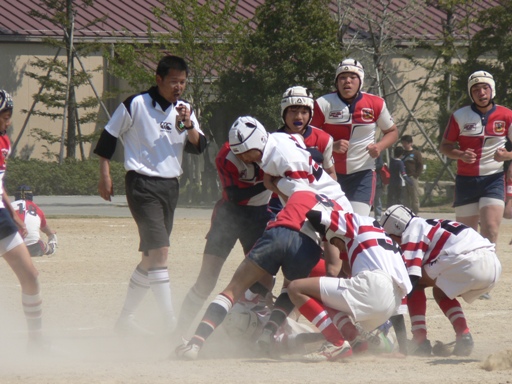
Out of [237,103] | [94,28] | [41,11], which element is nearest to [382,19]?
[237,103]

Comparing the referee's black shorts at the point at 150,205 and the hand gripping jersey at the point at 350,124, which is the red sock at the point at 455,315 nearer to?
the hand gripping jersey at the point at 350,124

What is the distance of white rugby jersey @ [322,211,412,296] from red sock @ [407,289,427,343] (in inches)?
25.7

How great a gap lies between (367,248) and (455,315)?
1110 mm

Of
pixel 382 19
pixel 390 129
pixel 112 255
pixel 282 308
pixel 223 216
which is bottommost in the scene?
pixel 112 255

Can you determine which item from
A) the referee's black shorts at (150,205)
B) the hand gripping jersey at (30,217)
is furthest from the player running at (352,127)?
the hand gripping jersey at (30,217)

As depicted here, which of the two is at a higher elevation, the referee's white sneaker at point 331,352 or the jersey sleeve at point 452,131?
the jersey sleeve at point 452,131

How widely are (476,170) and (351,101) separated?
6.06 feet

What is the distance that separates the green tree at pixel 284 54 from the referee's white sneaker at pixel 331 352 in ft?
63.4

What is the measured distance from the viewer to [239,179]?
7797 millimetres

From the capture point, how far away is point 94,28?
3309cm

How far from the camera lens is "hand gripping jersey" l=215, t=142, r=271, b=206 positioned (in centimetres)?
772

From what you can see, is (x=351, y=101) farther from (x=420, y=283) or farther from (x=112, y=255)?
(x=112, y=255)

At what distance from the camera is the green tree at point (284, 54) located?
26.0 meters

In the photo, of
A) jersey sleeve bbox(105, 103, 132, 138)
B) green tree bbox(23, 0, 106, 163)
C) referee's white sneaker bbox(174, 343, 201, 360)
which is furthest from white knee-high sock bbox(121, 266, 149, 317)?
green tree bbox(23, 0, 106, 163)
